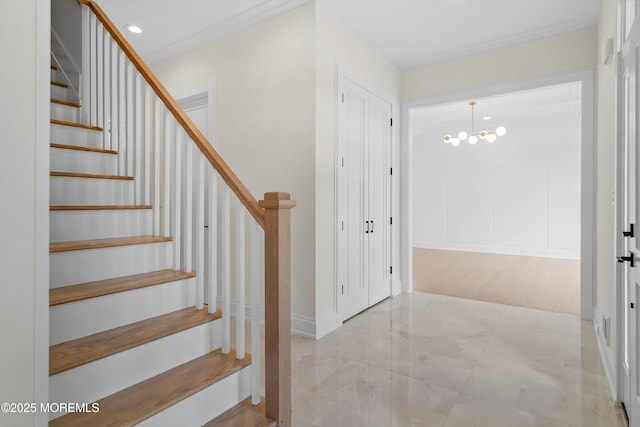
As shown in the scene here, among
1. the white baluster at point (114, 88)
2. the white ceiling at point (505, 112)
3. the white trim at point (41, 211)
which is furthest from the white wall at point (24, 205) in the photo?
the white ceiling at point (505, 112)

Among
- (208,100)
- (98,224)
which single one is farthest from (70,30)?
(98,224)

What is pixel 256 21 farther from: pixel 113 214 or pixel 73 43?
pixel 113 214

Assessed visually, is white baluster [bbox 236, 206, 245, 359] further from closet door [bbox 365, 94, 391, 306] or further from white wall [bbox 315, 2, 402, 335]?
closet door [bbox 365, 94, 391, 306]

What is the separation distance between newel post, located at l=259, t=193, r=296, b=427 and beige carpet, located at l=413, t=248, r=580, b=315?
3106 mm

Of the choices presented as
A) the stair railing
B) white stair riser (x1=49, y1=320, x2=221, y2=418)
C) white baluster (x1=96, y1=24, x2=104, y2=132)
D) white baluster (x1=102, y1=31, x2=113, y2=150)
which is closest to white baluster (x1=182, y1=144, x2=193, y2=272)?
the stair railing

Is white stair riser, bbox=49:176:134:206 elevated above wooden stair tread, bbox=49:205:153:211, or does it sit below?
above

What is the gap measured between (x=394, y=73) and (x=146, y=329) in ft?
12.7

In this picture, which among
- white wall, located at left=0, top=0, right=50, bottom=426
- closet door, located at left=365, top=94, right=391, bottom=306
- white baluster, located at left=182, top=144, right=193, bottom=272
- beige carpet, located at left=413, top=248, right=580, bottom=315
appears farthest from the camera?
beige carpet, located at left=413, top=248, right=580, bottom=315

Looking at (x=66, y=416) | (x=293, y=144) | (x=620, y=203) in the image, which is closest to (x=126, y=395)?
(x=66, y=416)

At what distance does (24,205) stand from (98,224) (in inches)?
48.6

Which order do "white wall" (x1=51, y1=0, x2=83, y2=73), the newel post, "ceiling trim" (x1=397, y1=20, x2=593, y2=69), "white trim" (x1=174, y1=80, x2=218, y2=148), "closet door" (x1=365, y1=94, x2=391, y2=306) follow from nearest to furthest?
the newel post < "white wall" (x1=51, y1=0, x2=83, y2=73) < "ceiling trim" (x1=397, y1=20, x2=593, y2=69) < "white trim" (x1=174, y1=80, x2=218, y2=148) < "closet door" (x1=365, y1=94, x2=391, y2=306)

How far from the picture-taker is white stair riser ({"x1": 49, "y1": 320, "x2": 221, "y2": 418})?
1448mm

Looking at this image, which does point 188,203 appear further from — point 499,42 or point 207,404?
point 499,42

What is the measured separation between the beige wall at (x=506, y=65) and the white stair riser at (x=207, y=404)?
3.81 m
